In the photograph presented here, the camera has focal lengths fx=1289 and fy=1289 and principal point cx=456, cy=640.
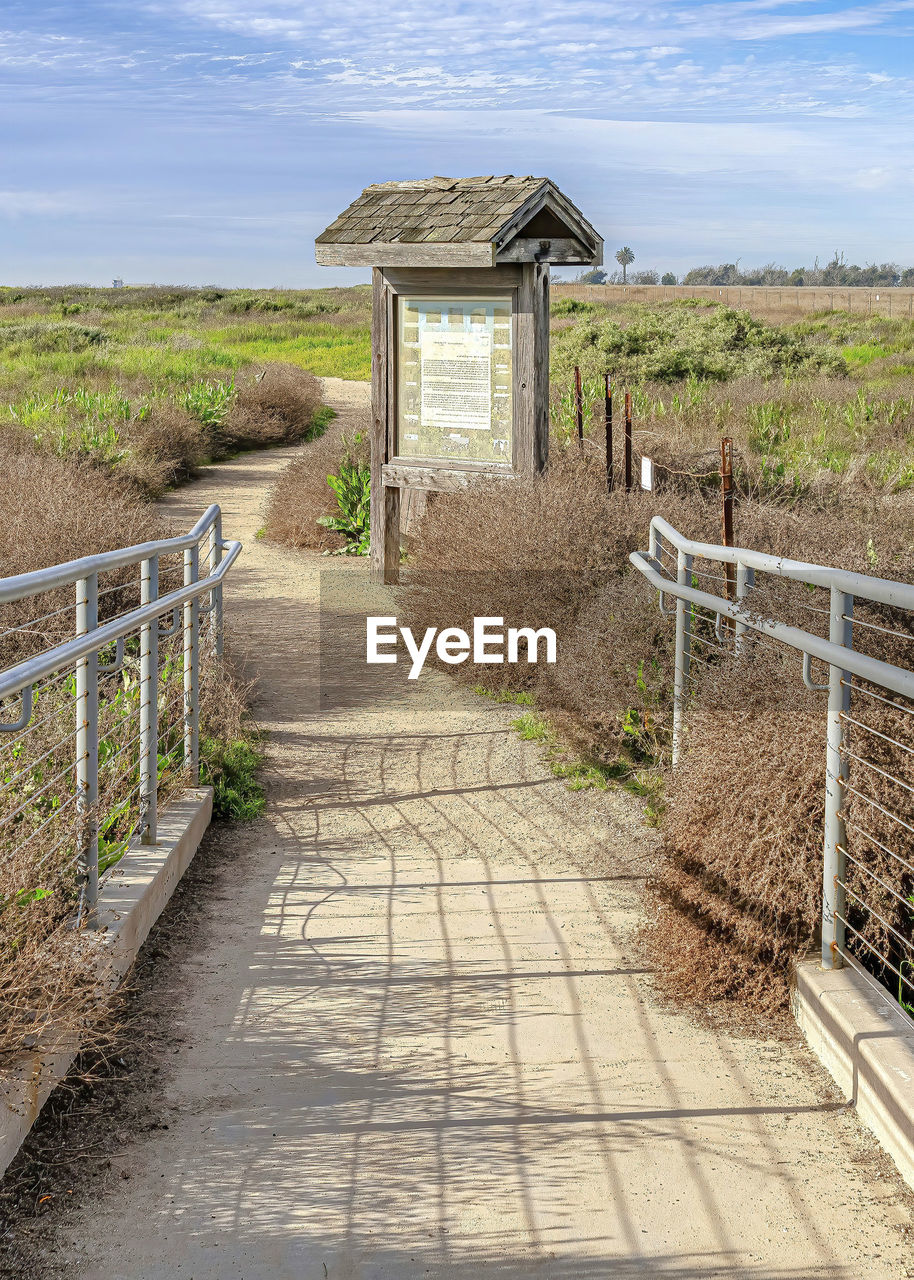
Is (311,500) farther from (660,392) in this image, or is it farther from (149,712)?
(149,712)

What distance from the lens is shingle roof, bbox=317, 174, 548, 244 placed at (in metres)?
10.1

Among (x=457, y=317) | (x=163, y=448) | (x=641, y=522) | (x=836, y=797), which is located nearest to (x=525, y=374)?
(x=457, y=317)

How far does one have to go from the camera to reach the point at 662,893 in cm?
429

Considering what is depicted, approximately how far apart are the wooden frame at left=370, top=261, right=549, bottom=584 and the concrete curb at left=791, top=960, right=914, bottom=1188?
691 centimetres

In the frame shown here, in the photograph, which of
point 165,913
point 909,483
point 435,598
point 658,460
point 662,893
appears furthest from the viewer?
point 909,483

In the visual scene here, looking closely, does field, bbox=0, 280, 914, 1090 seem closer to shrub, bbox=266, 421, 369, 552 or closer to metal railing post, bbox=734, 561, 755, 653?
shrub, bbox=266, 421, 369, 552

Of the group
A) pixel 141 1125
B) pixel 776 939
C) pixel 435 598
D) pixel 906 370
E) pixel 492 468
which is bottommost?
pixel 141 1125

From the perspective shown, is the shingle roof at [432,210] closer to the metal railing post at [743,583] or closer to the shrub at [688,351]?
the metal railing post at [743,583]

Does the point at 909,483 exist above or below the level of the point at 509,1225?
above

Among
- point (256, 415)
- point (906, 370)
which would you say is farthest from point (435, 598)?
point (906, 370)

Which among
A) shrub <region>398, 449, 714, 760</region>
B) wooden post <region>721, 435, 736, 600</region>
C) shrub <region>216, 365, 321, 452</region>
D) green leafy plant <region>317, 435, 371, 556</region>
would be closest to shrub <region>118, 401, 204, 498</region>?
shrub <region>216, 365, 321, 452</region>

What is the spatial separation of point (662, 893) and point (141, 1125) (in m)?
1.85

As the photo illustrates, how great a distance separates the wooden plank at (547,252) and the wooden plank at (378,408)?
138 centimetres

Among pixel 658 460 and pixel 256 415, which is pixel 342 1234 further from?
pixel 256 415
